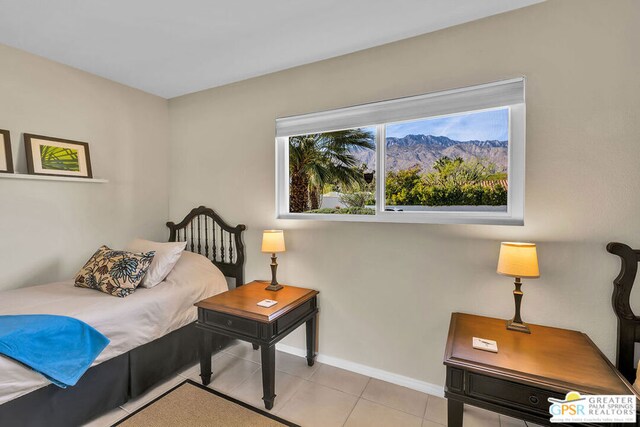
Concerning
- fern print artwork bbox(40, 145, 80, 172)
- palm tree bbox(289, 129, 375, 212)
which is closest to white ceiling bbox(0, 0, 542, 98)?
palm tree bbox(289, 129, 375, 212)

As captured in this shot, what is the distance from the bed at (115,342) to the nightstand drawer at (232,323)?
0.35 metres

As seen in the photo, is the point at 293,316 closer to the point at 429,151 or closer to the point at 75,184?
the point at 429,151

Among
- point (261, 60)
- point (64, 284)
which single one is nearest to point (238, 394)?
point (64, 284)

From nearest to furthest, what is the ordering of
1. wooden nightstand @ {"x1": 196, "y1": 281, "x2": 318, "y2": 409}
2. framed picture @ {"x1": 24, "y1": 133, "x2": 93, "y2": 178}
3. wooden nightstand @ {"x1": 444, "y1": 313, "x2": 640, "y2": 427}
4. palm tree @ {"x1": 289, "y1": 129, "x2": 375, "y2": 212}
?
wooden nightstand @ {"x1": 444, "y1": 313, "x2": 640, "y2": 427} < wooden nightstand @ {"x1": 196, "y1": 281, "x2": 318, "y2": 409} < framed picture @ {"x1": 24, "y1": 133, "x2": 93, "y2": 178} < palm tree @ {"x1": 289, "y1": 129, "x2": 375, "y2": 212}

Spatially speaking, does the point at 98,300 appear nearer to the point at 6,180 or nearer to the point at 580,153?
the point at 6,180

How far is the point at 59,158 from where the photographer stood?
7.85ft

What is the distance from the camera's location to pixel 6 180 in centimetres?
214

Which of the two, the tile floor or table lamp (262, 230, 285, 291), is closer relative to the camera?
the tile floor

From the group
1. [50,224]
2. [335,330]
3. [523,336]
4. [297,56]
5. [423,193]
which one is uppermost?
[297,56]

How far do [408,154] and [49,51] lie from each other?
286cm

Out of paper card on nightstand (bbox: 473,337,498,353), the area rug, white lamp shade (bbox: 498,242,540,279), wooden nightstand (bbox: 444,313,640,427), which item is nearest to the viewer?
wooden nightstand (bbox: 444,313,640,427)

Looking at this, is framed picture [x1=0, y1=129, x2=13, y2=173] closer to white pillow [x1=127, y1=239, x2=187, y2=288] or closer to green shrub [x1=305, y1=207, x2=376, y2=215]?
white pillow [x1=127, y1=239, x2=187, y2=288]

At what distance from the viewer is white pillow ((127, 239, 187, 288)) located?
2.25 meters

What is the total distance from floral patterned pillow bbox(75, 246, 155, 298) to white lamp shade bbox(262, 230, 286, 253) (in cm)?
90
